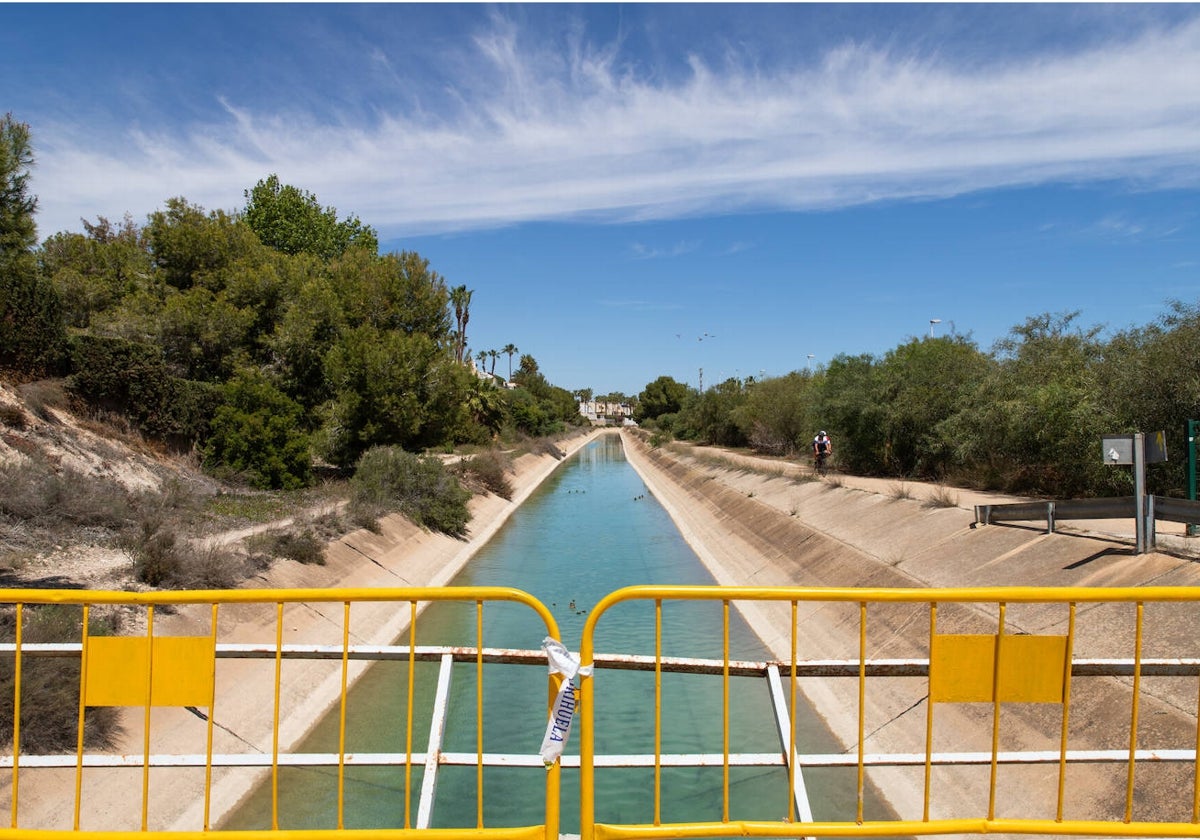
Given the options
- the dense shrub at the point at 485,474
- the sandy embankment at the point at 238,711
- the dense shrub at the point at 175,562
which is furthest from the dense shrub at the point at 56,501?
the dense shrub at the point at 485,474

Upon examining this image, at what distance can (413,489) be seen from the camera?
27891 mm

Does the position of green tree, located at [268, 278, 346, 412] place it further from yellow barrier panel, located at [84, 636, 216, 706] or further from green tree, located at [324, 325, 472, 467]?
yellow barrier panel, located at [84, 636, 216, 706]

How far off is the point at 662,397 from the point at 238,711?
123m

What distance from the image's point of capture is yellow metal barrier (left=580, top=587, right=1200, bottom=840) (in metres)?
4.21

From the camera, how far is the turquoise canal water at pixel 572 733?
8984 millimetres

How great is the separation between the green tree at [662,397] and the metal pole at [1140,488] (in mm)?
115450

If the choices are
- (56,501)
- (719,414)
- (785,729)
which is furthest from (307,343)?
(719,414)

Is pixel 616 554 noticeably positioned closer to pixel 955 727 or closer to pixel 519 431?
pixel 955 727

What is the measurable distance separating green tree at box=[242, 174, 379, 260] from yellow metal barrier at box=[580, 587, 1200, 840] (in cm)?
4325

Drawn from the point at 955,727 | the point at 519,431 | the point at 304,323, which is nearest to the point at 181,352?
the point at 304,323

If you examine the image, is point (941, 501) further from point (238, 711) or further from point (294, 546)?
point (238, 711)

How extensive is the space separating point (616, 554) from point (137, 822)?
20.4 m

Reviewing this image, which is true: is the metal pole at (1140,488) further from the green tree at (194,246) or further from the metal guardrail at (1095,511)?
the green tree at (194,246)

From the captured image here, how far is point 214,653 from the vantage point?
14.4 feet
